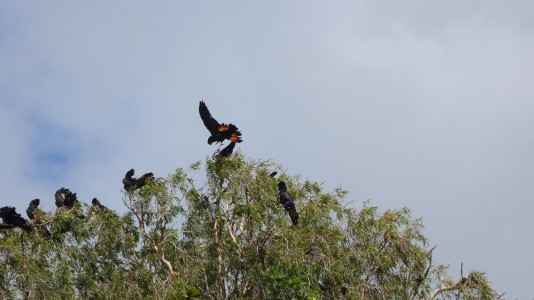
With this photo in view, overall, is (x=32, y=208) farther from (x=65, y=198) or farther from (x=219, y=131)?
(x=219, y=131)

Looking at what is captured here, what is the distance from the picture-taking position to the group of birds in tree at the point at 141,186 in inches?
614

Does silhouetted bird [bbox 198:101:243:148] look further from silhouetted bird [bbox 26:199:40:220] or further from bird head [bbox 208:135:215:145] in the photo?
silhouetted bird [bbox 26:199:40:220]

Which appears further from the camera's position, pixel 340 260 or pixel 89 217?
pixel 89 217

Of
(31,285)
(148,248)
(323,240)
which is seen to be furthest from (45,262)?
(323,240)

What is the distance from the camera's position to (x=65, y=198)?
752 inches

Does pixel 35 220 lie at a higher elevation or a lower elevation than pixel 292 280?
higher

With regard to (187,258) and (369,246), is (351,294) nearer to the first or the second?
(369,246)

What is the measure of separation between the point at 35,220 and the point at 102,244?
5.18ft

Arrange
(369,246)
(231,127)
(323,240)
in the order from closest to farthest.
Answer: (231,127)
(323,240)
(369,246)

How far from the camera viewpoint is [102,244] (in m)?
18.4

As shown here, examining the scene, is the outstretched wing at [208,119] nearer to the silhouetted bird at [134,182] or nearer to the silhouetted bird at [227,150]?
the silhouetted bird at [227,150]

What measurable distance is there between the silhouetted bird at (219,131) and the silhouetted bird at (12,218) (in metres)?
4.72

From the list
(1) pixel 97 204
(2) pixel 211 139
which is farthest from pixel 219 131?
(1) pixel 97 204

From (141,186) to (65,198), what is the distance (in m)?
2.31
